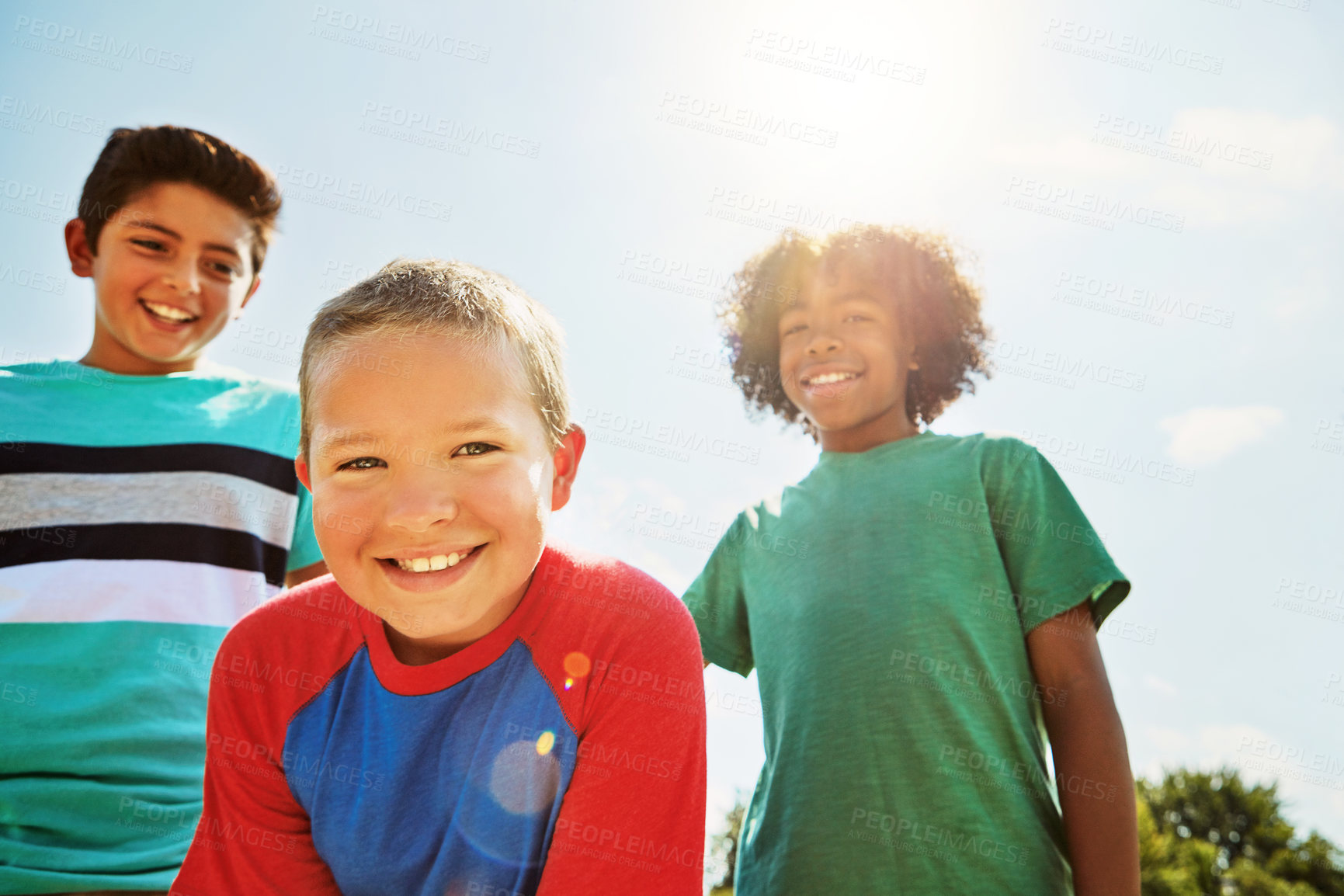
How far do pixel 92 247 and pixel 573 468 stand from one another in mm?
2521

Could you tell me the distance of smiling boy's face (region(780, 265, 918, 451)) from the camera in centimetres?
296

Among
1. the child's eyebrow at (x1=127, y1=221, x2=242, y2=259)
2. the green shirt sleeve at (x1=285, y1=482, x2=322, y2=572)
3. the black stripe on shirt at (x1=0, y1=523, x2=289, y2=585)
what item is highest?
the child's eyebrow at (x1=127, y1=221, x2=242, y2=259)

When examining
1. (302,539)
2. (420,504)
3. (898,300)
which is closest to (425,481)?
(420,504)

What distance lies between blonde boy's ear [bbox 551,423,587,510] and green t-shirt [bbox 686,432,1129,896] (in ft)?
3.26

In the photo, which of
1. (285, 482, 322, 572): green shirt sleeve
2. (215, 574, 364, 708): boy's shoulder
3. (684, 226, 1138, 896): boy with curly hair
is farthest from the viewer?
(285, 482, 322, 572): green shirt sleeve

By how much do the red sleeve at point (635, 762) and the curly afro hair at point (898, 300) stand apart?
192cm

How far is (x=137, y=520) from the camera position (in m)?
2.62

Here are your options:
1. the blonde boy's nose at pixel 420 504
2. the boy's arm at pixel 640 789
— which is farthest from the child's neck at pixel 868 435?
the blonde boy's nose at pixel 420 504

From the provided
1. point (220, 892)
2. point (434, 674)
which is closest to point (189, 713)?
point (220, 892)

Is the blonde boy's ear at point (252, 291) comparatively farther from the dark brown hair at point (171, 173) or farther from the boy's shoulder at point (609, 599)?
the boy's shoulder at point (609, 599)

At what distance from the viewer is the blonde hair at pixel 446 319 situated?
1839mm

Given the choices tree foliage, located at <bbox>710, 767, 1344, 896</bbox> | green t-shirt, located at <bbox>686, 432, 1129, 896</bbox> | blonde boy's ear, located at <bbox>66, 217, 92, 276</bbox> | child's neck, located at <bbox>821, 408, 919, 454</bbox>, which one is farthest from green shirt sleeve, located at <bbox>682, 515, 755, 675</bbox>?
tree foliage, located at <bbox>710, 767, 1344, 896</bbox>

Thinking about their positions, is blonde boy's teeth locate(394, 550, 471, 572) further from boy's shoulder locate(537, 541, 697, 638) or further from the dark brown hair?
the dark brown hair

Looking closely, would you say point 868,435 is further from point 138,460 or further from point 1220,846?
point 1220,846
